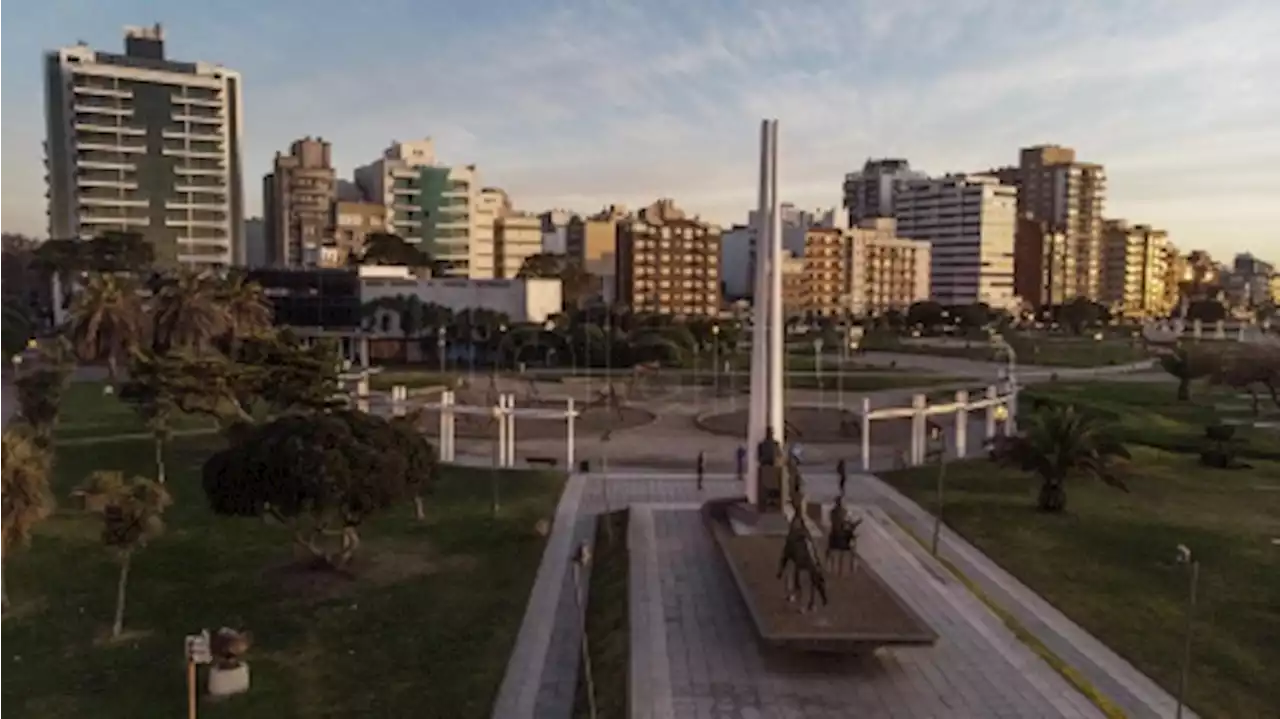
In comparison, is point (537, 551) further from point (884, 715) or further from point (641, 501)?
point (884, 715)

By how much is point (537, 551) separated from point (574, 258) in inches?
5102

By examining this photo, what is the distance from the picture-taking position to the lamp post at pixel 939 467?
27.7 m

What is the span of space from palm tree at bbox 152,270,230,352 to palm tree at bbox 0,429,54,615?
2698cm

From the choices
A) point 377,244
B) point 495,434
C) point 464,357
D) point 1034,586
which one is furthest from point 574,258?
point 1034,586

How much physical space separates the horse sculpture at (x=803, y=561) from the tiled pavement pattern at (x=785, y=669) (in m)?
1.33

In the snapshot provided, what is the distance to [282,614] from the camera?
2309cm

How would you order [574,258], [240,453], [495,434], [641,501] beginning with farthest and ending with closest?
[574,258] < [495,434] < [641,501] < [240,453]

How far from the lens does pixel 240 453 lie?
24.5 metres

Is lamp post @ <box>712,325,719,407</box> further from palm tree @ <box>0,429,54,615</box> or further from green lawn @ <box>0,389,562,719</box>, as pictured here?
palm tree @ <box>0,429,54,615</box>

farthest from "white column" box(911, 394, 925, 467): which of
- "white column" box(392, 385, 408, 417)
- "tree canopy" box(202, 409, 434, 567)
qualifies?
"tree canopy" box(202, 409, 434, 567)

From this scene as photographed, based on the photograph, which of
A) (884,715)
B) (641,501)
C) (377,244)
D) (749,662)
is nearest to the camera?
(884,715)

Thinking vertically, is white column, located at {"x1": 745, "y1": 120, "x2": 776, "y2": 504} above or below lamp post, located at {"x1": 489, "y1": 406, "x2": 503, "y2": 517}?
above

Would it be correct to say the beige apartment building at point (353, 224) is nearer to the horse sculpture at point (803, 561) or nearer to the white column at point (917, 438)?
the white column at point (917, 438)

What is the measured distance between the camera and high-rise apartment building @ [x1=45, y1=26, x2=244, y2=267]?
11844 cm
